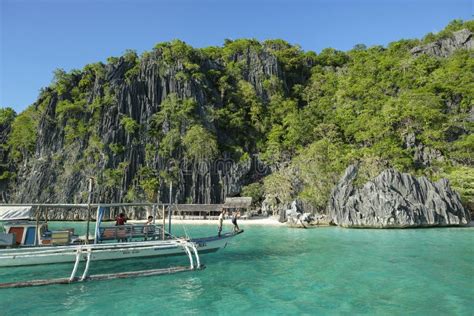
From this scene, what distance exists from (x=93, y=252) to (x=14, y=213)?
166 inches

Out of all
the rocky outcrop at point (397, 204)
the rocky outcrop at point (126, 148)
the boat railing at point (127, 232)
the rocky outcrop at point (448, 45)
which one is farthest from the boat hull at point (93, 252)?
the rocky outcrop at point (448, 45)

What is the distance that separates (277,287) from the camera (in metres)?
12.1

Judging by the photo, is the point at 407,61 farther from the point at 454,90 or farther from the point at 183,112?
the point at 183,112

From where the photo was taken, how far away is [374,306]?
9.98 meters

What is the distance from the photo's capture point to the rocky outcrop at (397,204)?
1313 inches

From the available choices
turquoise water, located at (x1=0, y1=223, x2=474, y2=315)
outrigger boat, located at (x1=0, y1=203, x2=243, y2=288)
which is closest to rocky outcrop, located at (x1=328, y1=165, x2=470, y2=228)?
turquoise water, located at (x1=0, y1=223, x2=474, y2=315)

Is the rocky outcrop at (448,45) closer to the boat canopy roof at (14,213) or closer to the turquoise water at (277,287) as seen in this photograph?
the turquoise water at (277,287)

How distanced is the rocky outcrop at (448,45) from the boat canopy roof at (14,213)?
78.5 m

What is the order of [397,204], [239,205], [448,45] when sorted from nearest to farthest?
1. [397,204]
2. [239,205]
3. [448,45]

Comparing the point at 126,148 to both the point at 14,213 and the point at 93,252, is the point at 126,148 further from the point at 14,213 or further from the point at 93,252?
the point at 93,252

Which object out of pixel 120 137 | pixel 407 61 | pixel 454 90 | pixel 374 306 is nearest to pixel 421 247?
pixel 374 306

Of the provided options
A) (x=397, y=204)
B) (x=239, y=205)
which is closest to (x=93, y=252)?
(x=397, y=204)

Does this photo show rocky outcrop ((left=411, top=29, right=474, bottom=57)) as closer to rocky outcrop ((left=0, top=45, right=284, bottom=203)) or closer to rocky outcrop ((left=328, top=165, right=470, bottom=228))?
rocky outcrop ((left=0, top=45, right=284, bottom=203))

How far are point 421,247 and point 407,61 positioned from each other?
56.5 m
